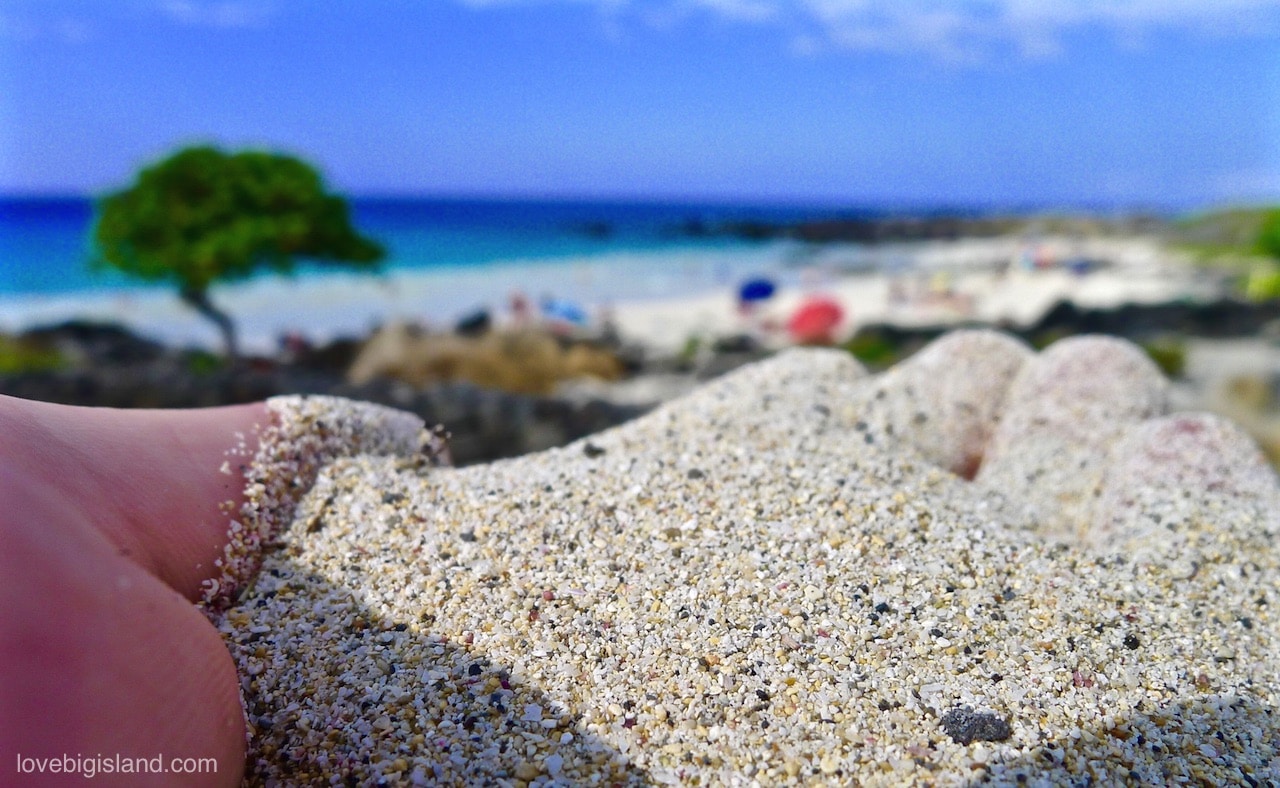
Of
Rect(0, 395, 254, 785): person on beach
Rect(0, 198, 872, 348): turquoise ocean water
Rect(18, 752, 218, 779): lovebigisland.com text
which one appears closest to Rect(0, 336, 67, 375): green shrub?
Rect(0, 198, 872, 348): turquoise ocean water

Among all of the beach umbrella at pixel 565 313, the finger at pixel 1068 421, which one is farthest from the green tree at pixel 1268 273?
the finger at pixel 1068 421

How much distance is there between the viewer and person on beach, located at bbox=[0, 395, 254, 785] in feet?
5.70

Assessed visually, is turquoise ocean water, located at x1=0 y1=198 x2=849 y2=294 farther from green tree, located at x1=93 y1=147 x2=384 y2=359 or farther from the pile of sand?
the pile of sand

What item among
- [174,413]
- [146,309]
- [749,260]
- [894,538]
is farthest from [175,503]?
[749,260]

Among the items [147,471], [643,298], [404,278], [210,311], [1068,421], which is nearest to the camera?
[147,471]

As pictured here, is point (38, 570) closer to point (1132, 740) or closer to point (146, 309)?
point (1132, 740)

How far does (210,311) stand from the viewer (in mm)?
11016

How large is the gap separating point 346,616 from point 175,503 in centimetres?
65

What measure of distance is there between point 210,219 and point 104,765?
939 cm

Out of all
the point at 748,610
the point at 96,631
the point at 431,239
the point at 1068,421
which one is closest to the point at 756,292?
the point at 1068,421

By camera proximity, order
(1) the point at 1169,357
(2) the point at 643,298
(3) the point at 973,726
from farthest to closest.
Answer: (2) the point at 643,298 → (1) the point at 1169,357 → (3) the point at 973,726

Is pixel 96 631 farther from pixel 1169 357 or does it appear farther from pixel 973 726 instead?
pixel 1169 357

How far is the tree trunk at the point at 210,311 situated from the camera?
10641 mm

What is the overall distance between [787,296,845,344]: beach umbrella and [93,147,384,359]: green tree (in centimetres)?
872
